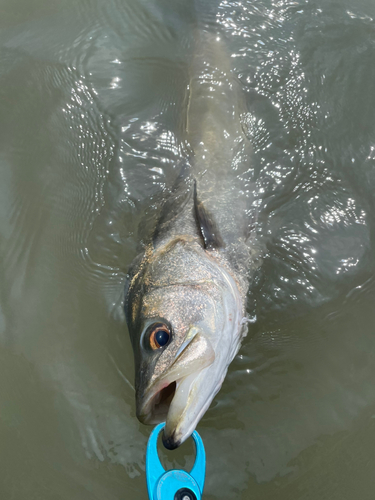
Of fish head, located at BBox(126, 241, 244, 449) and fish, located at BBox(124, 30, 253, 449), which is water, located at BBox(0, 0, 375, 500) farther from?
fish head, located at BBox(126, 241, 244, 449)

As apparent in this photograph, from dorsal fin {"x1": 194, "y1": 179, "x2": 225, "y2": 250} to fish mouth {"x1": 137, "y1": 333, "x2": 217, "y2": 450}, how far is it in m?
0.83

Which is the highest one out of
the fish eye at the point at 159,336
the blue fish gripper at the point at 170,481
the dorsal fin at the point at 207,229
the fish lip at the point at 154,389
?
the dorsal fin at the point at 207,229

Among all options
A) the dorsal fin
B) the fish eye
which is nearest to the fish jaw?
the fish eye

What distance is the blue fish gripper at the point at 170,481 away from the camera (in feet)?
7.19

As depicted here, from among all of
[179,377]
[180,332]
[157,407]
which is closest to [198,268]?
[180,332]

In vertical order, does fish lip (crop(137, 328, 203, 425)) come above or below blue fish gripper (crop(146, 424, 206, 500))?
above

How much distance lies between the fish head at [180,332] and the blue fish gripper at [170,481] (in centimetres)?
25

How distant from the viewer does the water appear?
9.98 feet

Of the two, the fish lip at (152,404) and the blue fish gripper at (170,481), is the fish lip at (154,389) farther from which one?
the blue fish gripper at (170,481)

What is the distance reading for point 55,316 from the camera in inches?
137

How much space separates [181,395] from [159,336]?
0.40 m

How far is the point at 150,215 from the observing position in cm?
341

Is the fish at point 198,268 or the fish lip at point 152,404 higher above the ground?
the fish at point 198,268

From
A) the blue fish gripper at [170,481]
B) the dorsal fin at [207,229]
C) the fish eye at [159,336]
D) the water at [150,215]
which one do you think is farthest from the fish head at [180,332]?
the water at [150,215]
